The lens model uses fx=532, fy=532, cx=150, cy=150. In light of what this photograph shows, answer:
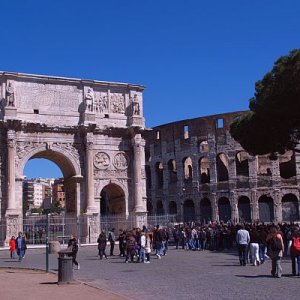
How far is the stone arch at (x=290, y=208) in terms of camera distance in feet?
150

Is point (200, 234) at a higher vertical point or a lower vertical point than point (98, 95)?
lower

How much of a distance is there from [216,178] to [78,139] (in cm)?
2260

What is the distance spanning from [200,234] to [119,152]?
7.68 metres

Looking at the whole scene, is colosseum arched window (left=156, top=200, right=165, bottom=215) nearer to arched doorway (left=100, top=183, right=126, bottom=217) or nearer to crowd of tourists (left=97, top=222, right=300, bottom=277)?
arched doorway (left=100, top=183, right=126, bottom=217)

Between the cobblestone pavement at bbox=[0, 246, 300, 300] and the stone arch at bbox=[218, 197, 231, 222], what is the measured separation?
98.3 feet

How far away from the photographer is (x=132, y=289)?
10516mm

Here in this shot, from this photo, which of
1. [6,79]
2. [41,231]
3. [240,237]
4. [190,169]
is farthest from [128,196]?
[190,169]

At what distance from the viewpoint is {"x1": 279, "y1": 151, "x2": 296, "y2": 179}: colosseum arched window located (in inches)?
1879

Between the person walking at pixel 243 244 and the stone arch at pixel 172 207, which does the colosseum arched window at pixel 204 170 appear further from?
the person walking at pixel 243 244

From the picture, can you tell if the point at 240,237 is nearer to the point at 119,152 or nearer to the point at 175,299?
the point at 175,299

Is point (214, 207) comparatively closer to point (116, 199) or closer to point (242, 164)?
point (242, 164)

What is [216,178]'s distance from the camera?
47.8m

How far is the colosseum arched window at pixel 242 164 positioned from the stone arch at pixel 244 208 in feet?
7.72

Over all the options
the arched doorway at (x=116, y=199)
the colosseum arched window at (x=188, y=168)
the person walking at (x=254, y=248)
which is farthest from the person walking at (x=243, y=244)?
the colosseum arched window at (x=188, y=168)
